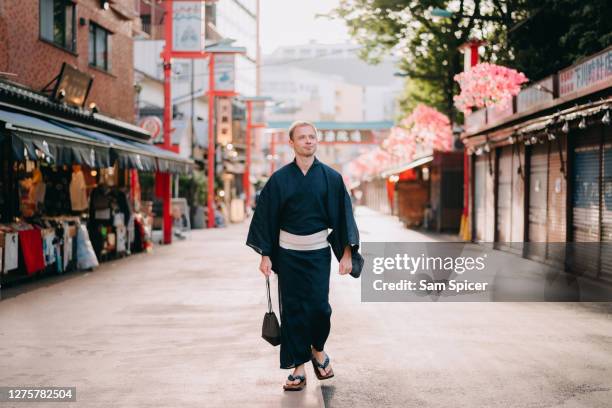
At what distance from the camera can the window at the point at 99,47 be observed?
20203 millimetres

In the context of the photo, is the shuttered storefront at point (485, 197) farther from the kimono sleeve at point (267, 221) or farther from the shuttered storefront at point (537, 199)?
the kimono sleeve at point (267, 221)

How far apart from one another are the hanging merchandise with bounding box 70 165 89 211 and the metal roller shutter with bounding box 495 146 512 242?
10803 mm

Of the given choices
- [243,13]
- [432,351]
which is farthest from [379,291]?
[243,13]

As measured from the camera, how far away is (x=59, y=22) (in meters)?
17.8

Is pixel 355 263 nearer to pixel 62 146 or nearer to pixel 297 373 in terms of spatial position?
pixel 297 373

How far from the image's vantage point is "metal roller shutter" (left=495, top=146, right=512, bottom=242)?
Result: 2098 centimetres

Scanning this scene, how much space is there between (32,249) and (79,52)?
7037 mm

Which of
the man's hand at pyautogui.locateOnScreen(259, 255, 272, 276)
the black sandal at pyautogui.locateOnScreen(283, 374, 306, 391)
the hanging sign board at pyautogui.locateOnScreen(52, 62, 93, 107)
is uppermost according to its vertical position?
the hanging sign board at pyautogui.locateOnScreen(52, 62, 93, 107)

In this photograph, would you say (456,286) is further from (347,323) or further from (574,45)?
(574,45)

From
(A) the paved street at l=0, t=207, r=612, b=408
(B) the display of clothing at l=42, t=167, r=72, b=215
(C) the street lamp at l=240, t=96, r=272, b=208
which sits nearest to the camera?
(A) the paved street at l=0, t=207, r=612, b=408

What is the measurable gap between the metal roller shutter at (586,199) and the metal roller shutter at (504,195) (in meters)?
5.23

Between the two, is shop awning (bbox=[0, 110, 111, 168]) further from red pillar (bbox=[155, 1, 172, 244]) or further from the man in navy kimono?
red pillar (bbox=[155, 1, 172, 244])

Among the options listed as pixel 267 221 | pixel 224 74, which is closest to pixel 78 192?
pixel 267 221

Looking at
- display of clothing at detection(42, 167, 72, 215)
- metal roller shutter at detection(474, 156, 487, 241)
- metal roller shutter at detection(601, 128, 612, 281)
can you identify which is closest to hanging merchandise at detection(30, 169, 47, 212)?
display of clothing at detection(42, 167, 72, 215)
